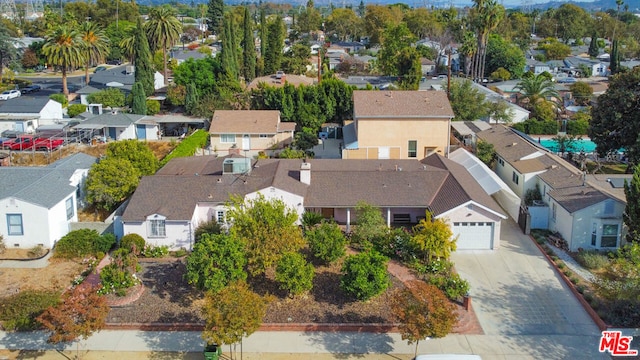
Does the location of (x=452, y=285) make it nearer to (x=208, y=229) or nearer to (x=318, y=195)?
(x=318, y=195)

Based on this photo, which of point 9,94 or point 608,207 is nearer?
point 608,207

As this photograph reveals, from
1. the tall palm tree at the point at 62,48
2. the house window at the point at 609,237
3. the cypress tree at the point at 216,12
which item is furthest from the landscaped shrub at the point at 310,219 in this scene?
the cypress tree at the point at 216,12

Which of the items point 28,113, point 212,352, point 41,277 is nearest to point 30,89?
point 28,113

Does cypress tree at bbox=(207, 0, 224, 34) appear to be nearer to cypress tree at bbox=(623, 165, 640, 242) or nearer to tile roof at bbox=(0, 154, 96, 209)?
tile roof at bbox=(0, 154, 96, 209)

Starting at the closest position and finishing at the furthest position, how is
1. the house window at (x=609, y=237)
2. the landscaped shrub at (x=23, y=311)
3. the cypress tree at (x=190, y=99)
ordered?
the landscaped shrub at (x=23, y=311) < the house window at (x=609, y=237) < the cypress tree at (x=190, y=99)

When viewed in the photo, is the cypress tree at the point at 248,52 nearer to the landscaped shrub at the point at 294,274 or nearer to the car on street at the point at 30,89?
the car on street at the point at 30,89

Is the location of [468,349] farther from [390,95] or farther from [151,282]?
[390,95]
